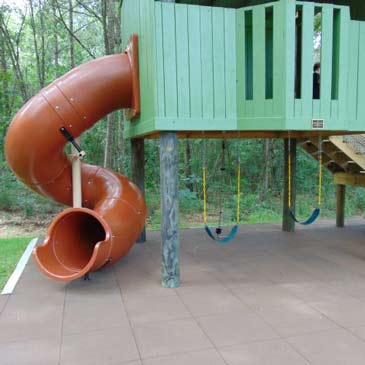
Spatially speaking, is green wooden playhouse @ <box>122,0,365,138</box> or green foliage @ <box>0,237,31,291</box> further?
green foliage @ <box>0,237,31,291</box>

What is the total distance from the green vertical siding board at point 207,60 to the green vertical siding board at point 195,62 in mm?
43

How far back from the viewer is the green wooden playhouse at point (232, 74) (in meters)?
3.75

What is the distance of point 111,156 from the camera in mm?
9203

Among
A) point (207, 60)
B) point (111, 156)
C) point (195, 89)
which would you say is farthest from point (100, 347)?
point (111, 156)

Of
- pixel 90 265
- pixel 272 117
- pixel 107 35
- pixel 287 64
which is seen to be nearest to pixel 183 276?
pixel 90 265

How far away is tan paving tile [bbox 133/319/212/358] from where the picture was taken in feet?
9.00

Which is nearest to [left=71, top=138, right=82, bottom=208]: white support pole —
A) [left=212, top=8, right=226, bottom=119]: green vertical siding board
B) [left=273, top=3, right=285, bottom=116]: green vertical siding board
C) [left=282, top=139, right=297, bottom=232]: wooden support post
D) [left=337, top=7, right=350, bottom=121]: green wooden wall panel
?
[left=212, top=8, right=226, bottom=119]: green vertical siding board

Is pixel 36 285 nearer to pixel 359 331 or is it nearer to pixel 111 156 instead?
pixel 359 331

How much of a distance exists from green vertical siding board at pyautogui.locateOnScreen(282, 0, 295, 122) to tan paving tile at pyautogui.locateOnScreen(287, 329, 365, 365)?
2.07m

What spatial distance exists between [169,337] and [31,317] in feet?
4.45

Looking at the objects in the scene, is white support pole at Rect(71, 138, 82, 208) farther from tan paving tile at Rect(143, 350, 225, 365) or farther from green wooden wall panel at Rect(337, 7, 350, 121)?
green wooden wall panel at Rect(337, 7, 350, 121)

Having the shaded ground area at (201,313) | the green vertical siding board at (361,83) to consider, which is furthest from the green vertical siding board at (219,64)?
the shaded ground area at (201,313)

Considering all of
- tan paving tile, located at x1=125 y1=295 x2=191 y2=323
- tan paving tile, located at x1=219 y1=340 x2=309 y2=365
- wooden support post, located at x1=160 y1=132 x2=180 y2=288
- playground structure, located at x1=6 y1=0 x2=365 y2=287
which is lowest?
tan paving tile, located at x1=125 y1=295 x2=191 y2=323

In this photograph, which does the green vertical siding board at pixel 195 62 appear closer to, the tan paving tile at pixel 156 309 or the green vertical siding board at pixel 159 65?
the green vertical siding board at pixel 159 65
